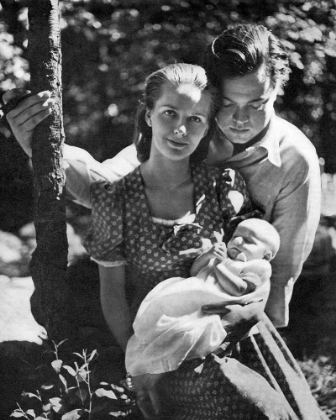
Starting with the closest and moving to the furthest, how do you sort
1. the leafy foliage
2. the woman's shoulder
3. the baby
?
the baby → the woman's shoulder → the leafy foliage

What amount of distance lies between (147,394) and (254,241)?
0.52 metres

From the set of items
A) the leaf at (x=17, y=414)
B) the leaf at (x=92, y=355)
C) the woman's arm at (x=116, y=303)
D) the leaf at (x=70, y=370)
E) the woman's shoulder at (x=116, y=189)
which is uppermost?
Result: the woman's shoulder at (x=116, y=189)

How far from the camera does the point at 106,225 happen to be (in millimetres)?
2002

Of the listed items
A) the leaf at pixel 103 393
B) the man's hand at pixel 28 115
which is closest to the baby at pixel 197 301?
the leaf at pixel 103 393

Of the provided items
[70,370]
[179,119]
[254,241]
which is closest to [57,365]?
[70,370]

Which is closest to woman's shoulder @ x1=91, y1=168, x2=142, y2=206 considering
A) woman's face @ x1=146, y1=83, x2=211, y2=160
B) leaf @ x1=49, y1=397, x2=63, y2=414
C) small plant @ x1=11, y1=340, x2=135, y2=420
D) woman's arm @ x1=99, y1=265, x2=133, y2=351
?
woman's face @ x1=146, y1=83, x2=211, y2=160

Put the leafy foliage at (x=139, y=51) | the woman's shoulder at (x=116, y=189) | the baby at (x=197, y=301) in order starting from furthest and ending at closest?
the leafy foliage at (x=139, y=51), the woman's shoulder at (x=116, y=189), the baby at (x=197, y=301)

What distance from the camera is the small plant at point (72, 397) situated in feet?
6.75

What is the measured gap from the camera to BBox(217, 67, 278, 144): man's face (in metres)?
2.10

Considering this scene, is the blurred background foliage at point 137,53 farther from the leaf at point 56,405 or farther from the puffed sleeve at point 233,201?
the leaf at point 56,405

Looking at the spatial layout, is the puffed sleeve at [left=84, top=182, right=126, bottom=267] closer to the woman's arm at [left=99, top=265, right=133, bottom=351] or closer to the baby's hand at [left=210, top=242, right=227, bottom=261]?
the woman's arm at [left=99, top=265, right=133, bottom=351]

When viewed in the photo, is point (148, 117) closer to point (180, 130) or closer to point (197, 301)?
point (180, 130)

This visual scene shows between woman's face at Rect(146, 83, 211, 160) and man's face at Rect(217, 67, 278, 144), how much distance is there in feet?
0.31

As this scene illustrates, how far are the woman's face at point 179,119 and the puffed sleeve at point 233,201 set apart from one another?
0.14 metres
